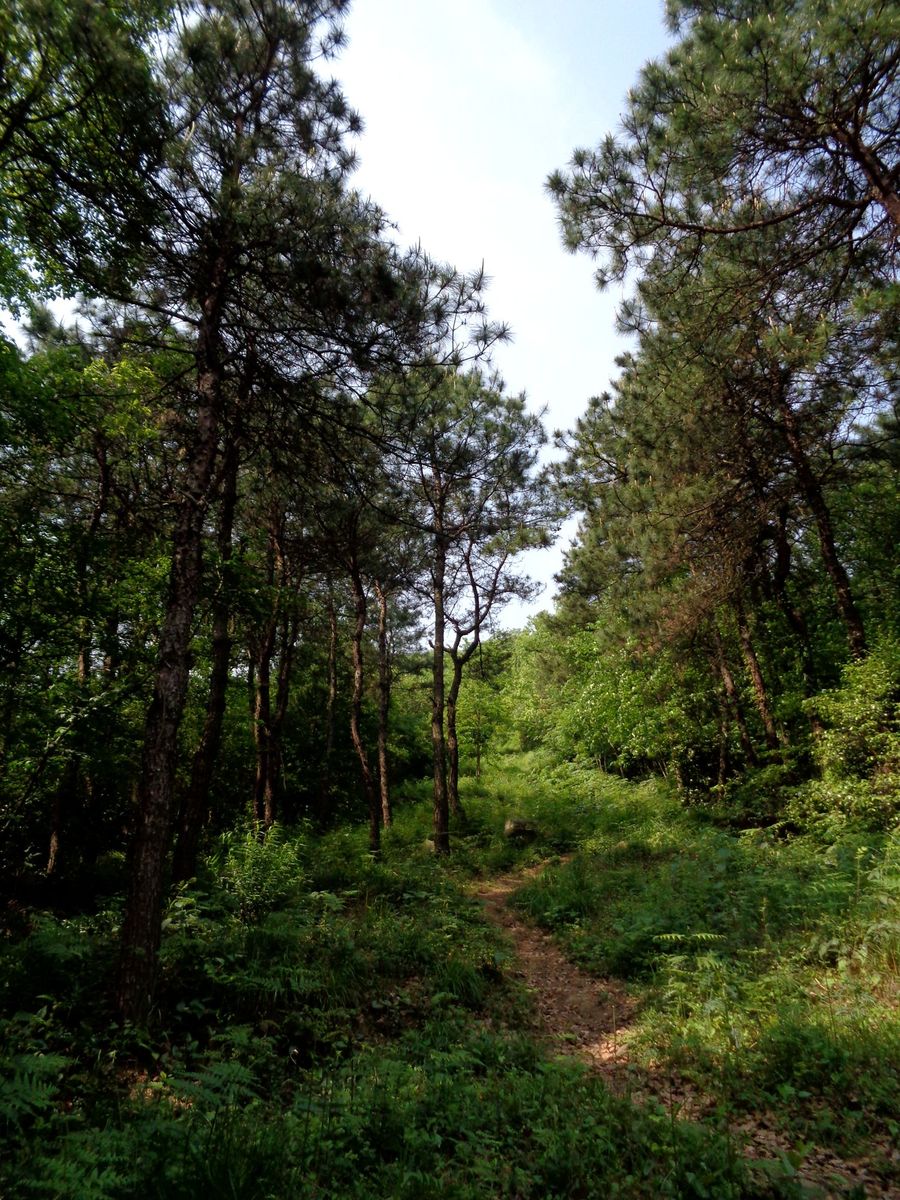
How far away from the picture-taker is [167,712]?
529 centimetres

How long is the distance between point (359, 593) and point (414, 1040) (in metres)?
9.41

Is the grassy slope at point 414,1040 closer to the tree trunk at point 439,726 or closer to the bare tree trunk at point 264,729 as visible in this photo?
the bare tree trunk at point 264,729

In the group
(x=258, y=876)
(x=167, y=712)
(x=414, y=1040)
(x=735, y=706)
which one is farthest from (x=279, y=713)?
(x=735, y=706)

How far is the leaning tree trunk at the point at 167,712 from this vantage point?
15.7 ft

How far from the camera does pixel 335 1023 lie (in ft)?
17.3

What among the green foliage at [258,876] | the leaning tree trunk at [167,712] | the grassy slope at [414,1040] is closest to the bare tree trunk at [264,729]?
the green foliage at [258,876]

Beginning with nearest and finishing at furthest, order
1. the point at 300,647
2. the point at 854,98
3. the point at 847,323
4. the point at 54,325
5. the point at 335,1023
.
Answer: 1. the point at 335,1023
2. the point at 854,98
3. the point at 847,323
4. the point at 54,325
5. the point at 300,647

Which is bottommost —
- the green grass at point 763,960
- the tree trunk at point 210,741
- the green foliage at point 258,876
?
the green grass at point 763,960

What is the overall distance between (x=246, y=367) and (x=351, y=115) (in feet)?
9.04

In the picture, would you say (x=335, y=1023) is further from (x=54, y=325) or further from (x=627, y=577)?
(x=627, y=577)

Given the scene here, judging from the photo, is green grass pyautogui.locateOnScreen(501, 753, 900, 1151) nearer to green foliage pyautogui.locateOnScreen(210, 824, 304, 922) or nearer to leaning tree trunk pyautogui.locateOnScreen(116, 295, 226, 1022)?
green foliage pyautogui.locateOnScreen(210, 824, 304, 922)

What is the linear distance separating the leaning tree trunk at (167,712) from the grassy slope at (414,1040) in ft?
1.37

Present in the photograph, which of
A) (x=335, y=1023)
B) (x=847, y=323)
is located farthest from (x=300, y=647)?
(x=847, y=323)

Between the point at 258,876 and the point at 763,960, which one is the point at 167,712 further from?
the point at 763,960
